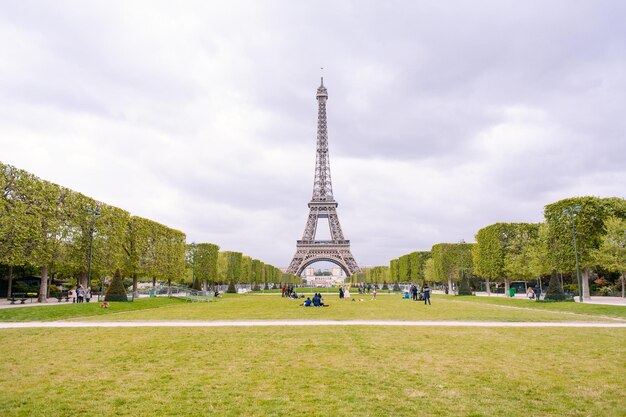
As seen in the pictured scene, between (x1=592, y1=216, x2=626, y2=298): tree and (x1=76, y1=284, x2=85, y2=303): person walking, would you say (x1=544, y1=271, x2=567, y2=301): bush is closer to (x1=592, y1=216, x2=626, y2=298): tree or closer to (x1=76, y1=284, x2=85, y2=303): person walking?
(x1=592, y1=216, x2=626, y2=298): tree

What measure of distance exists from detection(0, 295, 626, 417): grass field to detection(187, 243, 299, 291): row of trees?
47.8 m

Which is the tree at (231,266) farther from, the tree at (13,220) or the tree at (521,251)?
the tree at (13,220)

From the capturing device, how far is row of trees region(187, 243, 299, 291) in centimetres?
6525

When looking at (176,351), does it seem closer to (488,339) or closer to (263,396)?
(263,396)

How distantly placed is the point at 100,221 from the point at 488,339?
35171 mm

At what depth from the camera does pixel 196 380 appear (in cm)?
932

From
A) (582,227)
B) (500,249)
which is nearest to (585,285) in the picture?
(582,227)

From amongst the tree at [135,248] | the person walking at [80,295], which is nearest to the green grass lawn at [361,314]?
the person walking at [80,295]

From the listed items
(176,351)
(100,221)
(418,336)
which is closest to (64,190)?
(100,221)

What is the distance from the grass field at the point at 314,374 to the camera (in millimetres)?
7531

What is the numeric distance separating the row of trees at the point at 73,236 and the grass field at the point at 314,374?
18.3 metres

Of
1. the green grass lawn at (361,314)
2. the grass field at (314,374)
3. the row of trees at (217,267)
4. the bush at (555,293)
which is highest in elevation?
the row of trees at (217,267)

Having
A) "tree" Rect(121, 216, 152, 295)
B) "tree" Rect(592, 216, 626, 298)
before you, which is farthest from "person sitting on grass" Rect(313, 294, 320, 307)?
"tree" Rect(592, 216, 626, 298)

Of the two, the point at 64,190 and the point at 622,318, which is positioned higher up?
the point at 64,190
